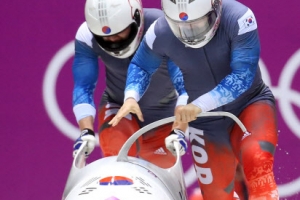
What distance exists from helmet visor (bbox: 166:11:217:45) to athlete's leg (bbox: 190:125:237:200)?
23.1 inches

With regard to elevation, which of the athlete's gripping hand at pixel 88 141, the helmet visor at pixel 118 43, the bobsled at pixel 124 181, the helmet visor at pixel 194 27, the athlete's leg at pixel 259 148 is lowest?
the bobsled at pixel 124 181

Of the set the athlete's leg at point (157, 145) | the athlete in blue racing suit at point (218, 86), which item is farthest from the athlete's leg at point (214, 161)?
the athlete's leg at point (157, 145)

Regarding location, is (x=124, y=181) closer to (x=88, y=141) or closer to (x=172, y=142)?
(x=172, y=142)

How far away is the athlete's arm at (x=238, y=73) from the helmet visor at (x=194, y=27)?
0.47 ft

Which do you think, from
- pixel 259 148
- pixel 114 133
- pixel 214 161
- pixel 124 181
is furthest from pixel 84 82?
pixel 124 181

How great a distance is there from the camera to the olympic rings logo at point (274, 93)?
582 cm

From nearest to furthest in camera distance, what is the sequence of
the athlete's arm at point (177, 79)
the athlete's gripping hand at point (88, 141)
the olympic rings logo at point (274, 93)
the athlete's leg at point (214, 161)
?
1. the athlete's gripping hand at point (88, 141)
2. the athlete's arm at point (177, 79)
3. the athlete's leg at point (214, 161)
4. the olympic rings logo at point (274, 93)

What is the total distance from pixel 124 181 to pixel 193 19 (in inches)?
41.1

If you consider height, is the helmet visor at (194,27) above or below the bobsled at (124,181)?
above

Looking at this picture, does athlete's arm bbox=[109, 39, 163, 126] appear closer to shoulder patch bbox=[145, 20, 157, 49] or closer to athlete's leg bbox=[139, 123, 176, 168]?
shoulder patch bbox=[145, 20, 157, 49]

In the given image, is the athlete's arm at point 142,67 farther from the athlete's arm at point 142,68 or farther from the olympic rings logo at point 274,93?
the olympic rings logo at point 274,93

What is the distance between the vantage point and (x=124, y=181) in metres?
3.66

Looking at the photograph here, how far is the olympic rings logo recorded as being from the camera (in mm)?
5824

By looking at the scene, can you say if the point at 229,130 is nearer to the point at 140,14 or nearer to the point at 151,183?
the point at 140,14
